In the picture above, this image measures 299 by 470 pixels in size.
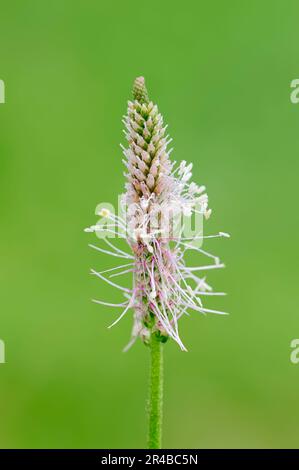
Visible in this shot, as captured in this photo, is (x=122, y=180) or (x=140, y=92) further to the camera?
(x=122, y=180)

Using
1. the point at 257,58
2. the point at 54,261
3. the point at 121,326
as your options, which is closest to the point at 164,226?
the point at 121,326

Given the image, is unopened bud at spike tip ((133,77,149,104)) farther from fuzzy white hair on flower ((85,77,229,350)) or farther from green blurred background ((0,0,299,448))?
green blurred background ((0,0,299,448))

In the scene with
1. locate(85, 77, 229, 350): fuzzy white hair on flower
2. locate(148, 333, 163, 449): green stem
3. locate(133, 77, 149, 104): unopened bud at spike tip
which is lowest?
locate(148, 333, 163, 449): green stem

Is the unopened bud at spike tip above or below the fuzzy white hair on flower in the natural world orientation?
above

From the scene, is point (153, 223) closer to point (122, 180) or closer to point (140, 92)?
point (140, 92)

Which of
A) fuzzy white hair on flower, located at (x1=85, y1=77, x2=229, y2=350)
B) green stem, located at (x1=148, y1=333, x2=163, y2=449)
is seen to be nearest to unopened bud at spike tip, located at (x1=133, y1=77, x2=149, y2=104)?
fuzzy white hair on flower, located at (x1=85, y1=77, x2=229, y2=350)

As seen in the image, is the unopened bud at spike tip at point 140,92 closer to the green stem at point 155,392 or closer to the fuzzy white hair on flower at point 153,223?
the fuzzy white hair on flower at point 153,223

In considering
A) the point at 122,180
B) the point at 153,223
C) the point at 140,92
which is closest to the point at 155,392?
the point at 153,223
